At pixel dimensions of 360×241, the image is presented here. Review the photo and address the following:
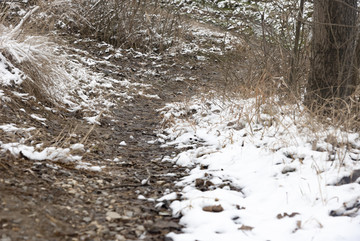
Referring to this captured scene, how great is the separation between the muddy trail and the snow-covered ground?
0.22 metres

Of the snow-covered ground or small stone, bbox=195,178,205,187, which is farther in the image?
small stone, bbox=195,178,205,187

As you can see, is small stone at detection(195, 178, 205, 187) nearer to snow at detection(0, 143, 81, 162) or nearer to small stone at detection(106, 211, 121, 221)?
small stone at detection(106, 211, 121, 221)

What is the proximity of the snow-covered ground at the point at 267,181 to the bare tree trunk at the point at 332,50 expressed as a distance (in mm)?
536

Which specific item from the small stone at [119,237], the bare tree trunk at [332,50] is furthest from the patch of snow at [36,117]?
the bare tree trunk at [332,50]

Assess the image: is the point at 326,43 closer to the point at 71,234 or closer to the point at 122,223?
the point at 122,223

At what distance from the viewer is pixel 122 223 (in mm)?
2283

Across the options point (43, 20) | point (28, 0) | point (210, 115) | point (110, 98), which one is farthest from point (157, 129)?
point (28, 0)

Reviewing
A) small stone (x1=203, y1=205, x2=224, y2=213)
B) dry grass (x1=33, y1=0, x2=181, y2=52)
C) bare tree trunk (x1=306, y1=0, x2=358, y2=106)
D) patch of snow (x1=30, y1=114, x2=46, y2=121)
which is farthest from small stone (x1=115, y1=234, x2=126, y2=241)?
dry grass (x1=33, y1=0, x2=181, y2=52)

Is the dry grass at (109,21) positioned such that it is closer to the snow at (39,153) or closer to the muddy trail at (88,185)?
the muddy trail at (88,185)

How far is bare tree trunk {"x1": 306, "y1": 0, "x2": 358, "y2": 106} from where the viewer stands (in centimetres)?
365

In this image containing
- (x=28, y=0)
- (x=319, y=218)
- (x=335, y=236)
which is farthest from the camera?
(x=28, y=0)

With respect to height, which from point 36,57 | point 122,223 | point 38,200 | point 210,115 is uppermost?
point 36,57

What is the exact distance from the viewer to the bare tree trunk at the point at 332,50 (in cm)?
365

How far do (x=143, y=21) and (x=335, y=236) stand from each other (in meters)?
7.34
